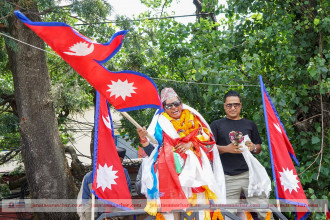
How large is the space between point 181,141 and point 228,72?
192 cm

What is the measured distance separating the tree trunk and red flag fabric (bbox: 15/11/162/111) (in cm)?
269

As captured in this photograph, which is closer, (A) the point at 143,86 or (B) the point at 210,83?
(A) the point at 143,86

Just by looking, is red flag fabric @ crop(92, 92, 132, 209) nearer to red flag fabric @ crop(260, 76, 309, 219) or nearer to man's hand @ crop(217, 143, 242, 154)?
man's hand @ crop(217, 143, 242, 154)

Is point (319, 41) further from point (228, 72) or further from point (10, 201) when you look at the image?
point (10, 201)

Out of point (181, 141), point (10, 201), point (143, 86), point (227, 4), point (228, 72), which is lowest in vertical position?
point (10, 201)

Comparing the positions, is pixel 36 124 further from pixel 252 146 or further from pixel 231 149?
pixel 252 146

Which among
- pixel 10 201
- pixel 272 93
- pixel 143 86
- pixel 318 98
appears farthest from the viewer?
pixel 10 201

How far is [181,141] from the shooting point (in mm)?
4180

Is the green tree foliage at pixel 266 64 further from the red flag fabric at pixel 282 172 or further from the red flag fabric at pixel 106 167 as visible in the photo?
the red flag fabric at pixel 106 167

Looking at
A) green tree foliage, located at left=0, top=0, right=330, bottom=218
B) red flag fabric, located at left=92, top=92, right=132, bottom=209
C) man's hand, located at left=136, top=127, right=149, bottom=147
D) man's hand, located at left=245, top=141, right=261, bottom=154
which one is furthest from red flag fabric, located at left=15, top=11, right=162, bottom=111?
green tree foliage, located at left=0, top=0, right=330, bottom=218

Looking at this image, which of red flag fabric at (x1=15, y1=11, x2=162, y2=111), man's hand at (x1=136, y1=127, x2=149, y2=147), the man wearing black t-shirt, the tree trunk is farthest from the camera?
the tree trunk

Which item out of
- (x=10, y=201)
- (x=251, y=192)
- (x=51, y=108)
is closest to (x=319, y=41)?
(x=251, y=192)

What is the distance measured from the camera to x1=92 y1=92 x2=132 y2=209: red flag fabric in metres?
4.00

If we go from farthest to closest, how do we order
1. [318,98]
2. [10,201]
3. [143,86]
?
1. [10,201]
2. [318,98]
3. [143,86]
